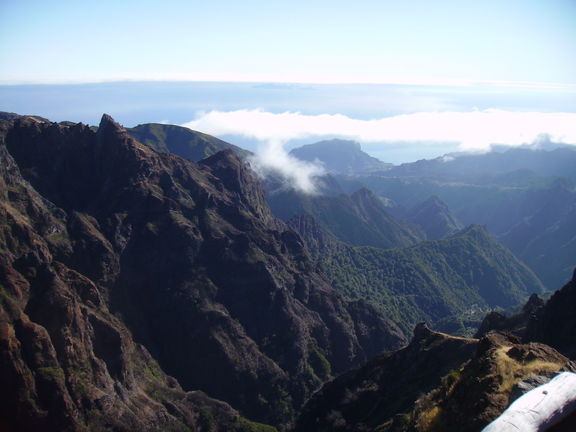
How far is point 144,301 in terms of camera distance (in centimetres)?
13112

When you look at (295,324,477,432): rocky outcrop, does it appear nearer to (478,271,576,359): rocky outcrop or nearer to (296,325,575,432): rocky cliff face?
(296,325,575,432): rocky cliff face

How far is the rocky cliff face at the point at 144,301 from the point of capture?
285ft

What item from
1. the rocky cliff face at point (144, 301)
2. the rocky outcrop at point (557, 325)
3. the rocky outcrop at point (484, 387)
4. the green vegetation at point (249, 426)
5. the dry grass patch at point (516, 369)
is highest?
the dry grass patch at point (516, 369)

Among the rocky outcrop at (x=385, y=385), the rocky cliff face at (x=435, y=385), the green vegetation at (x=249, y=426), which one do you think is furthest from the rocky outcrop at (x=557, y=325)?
the green vegetation at (x=249, y=426)

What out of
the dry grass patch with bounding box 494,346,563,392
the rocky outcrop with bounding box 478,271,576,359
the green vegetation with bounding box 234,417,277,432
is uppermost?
the dry grass patch with bounding box 494,346,563,392

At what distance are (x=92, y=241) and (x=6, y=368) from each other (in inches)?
1926

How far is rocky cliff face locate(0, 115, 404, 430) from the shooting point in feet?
285

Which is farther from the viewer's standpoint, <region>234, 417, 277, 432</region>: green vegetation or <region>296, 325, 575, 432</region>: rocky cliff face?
<region>234, 417, 277, 432</region>: green vegetation

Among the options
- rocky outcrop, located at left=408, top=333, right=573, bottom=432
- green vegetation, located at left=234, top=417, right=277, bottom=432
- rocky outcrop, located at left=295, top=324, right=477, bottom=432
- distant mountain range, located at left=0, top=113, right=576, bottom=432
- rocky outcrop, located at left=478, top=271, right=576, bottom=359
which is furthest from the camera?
green vegetation, located at left=234, top=417, right=277, bottom=432

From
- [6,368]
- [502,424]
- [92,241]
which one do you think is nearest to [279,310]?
[92,241]

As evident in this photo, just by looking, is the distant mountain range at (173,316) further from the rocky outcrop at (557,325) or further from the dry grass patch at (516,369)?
the dry grass patch at (516,369)

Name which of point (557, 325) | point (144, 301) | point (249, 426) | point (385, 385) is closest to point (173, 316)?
point (144, 301)

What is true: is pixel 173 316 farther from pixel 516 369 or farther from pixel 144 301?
pixel 516 369

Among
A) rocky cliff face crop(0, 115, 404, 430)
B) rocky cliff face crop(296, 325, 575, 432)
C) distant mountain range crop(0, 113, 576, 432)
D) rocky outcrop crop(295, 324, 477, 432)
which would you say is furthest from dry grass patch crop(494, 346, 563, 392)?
rocky cliff face crop(0, 115, 404, 430)
